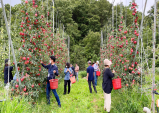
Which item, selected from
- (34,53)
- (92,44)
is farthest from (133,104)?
(92,44)

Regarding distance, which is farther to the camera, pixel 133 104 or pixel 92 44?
pixel 92 44

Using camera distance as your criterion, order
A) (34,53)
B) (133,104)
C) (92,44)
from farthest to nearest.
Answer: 1. (92,44)
2. (34,53)
3. (133,104)

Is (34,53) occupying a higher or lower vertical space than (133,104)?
higher

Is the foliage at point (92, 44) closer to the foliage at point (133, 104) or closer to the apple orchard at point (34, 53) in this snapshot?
the apple orchard at point (34, 53)

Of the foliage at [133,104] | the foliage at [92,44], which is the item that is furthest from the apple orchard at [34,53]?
the foliage at [92,44]

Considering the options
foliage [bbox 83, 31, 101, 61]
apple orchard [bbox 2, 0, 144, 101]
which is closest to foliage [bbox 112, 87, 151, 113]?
apple orchard [bbox 2, 0, 144, 101]

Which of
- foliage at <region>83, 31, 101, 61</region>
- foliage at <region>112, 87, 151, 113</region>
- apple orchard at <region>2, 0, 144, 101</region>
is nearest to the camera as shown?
foliage at <region>112, 87, 151, 113</region>

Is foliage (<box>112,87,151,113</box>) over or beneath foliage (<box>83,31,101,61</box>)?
beneath

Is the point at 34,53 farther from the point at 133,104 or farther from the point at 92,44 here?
the point at 92,44

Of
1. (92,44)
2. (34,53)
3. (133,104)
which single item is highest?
(92,44)

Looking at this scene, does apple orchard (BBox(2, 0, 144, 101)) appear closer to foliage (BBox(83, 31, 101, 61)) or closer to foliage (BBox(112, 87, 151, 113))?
foliage (BBox(112, 87, 151, 113))

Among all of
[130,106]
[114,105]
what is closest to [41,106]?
[114,105]

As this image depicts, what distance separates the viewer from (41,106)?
4.16m

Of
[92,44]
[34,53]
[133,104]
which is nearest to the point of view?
[133,104]
